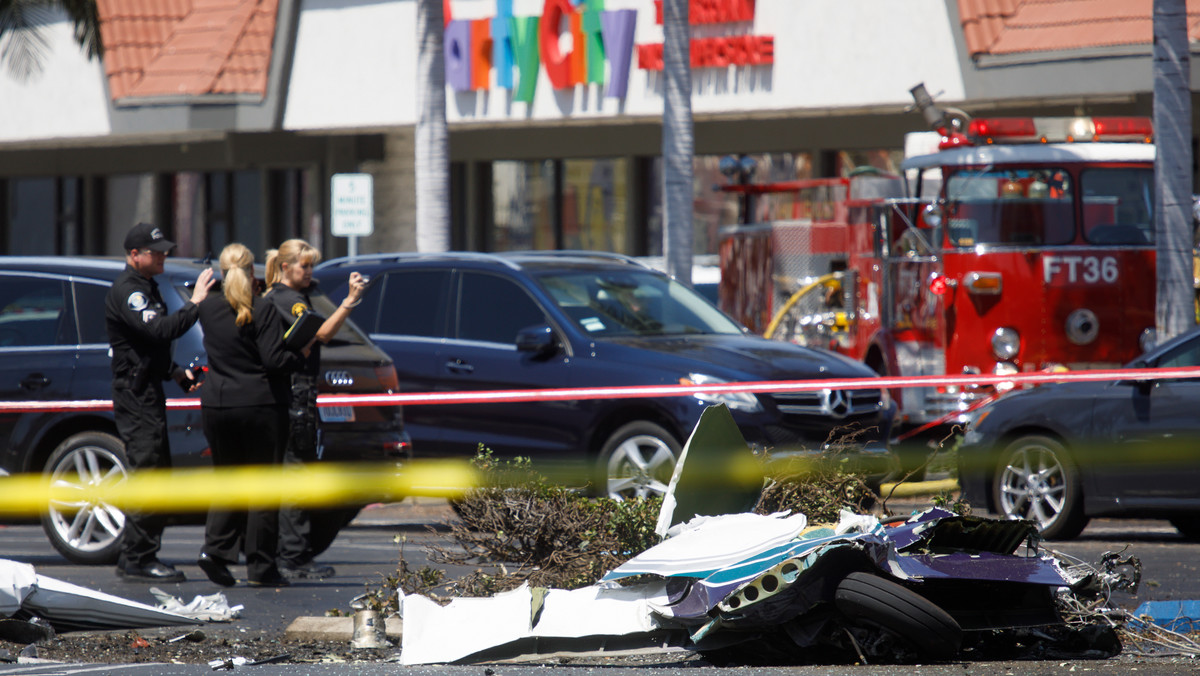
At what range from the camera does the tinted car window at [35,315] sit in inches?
387

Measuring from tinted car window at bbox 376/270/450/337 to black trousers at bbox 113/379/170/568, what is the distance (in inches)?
116

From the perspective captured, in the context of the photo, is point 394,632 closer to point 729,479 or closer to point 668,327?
point 729,479

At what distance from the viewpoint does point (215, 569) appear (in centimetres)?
825

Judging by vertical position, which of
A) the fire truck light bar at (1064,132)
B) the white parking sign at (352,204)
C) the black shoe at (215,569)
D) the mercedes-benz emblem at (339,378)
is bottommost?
the black shoe at (215,569)

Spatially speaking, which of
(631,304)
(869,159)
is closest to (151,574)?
(631,304)

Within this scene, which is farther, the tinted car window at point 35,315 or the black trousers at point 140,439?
the tinted car window at point 35,315

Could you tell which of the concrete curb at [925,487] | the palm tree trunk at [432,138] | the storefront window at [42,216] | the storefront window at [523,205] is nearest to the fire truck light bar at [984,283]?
the concrete curb at [925,487]

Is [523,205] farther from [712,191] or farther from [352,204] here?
[352,204]

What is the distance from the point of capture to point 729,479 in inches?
254

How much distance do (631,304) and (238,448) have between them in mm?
3482

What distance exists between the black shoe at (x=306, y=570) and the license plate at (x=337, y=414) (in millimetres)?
1220

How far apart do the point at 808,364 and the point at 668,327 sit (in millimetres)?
1123

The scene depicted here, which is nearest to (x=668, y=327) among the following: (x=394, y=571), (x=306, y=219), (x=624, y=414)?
(x=624, y=414)

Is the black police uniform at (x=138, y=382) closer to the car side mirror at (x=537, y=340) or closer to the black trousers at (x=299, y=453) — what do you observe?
the black trousers at (x=299, y=453)
